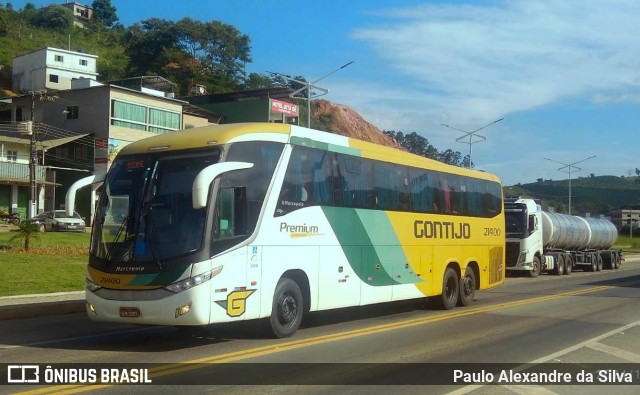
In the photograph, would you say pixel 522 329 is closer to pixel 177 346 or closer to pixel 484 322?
pixel 484 322

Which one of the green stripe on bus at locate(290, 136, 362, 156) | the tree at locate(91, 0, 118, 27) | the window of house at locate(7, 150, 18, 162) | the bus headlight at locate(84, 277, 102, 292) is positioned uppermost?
the tree at locate(91, 0, 118, 27)

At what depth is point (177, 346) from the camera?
35.4ft

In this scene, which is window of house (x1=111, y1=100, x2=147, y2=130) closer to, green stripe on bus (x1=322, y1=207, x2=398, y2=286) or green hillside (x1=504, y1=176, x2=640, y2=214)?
green stripe on bus (x1=322, y1=207, x2=398, y2=286)

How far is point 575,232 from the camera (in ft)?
124

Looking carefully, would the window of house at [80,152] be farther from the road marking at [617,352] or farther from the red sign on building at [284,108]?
the road marking at [617,352]

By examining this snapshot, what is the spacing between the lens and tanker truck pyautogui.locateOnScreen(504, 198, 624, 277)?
32.0m

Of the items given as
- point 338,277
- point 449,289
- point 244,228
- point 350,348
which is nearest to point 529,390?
point 350,348

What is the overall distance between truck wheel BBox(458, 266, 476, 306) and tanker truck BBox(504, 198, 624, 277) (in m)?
14.7

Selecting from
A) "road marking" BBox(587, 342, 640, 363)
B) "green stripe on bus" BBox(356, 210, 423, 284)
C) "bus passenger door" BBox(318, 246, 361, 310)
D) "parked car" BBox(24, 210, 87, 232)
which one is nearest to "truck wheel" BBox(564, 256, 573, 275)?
"green stripe on bus" BBox(356, 210, 423, 284)

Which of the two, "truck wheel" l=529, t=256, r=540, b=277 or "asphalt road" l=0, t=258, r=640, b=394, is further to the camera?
"truck wheel" l=529, t=256, r=540, b=277

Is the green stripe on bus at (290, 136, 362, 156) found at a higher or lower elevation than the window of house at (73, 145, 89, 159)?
lower

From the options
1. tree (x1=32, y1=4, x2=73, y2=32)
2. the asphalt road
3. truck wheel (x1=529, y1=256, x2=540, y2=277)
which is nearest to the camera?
the asphalt road

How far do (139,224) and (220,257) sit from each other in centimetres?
129

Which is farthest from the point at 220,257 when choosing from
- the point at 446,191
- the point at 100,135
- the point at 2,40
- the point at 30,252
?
the point at 2,40
